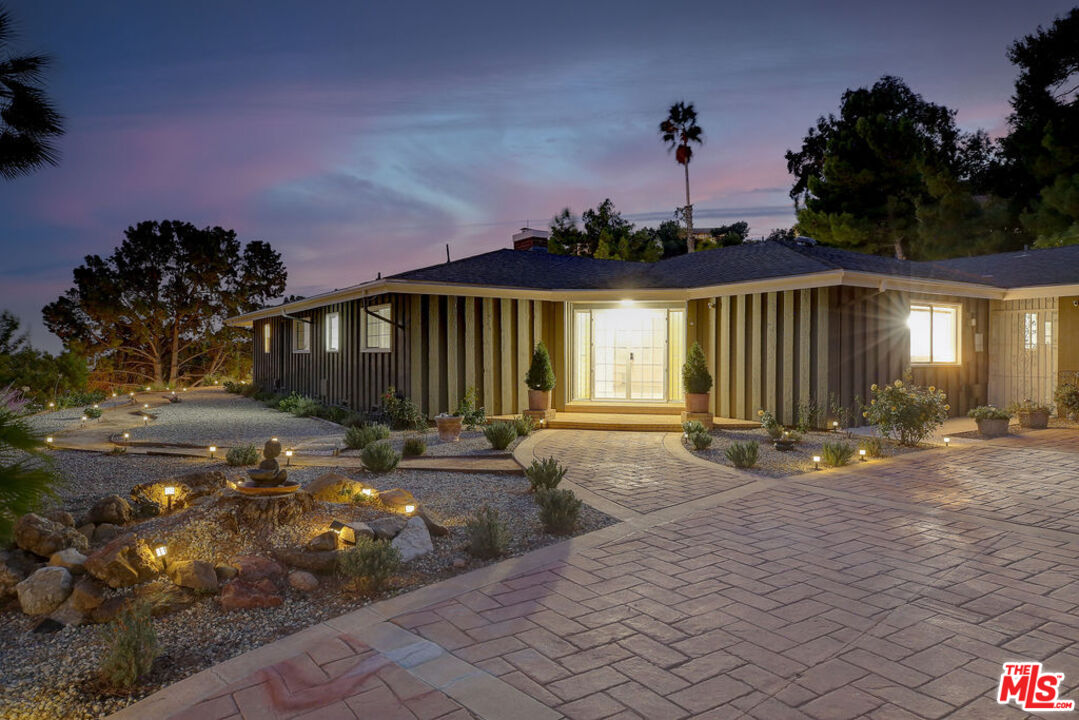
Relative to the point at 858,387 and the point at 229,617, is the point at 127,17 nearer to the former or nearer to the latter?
the point at 229,617

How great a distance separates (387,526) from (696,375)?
6.81m

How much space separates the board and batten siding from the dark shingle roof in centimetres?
54

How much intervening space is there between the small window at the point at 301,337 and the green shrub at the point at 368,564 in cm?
1306

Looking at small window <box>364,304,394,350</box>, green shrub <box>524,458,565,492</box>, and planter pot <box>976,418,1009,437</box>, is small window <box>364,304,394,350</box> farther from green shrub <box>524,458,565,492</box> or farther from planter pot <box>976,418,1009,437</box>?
planter pot <box>976,418,1009,437</box>

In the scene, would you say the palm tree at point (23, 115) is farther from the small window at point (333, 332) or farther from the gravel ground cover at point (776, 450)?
the small window at point (333, 332)

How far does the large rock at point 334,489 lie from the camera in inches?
212

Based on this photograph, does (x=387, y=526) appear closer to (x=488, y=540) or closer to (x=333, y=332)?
(x=488, y=540)

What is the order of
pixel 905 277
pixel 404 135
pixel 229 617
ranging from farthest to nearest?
1. pixel 404 135
2. pixel 905 277
3. pixel 229 617

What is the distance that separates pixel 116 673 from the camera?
271 centimetres

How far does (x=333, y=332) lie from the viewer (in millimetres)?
14438

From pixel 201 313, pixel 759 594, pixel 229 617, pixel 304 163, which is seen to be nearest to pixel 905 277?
pixel 759 594

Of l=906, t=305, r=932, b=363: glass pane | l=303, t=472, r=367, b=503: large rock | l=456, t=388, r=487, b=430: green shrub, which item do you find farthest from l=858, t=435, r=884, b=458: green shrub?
l=303, t=472, r=367, b=503: large rock

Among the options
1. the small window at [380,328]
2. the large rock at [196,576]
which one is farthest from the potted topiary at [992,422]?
the large rock at [196,576]

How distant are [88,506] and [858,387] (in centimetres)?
1028
